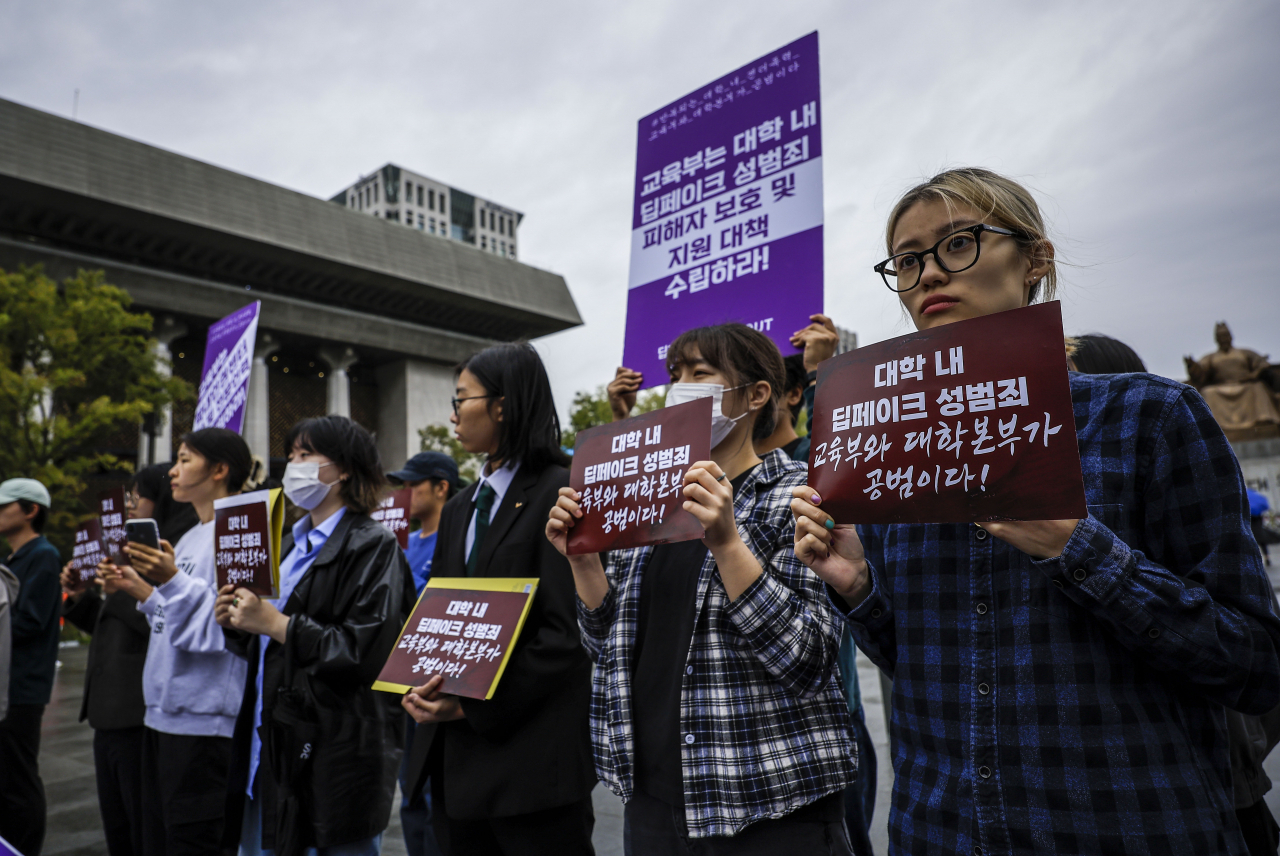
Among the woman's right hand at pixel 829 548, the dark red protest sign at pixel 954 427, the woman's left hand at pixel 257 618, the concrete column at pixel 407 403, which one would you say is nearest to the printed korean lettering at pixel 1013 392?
the dark red protest sign at pixel 954 427

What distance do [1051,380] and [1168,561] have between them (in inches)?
15.2

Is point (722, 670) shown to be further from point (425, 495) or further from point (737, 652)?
point (425, 495)

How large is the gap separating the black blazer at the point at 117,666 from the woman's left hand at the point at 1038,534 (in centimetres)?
389

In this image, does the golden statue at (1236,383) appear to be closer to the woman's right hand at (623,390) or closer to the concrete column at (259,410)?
the woman's right hand at (623,390)

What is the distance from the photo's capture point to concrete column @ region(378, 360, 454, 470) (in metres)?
39.5

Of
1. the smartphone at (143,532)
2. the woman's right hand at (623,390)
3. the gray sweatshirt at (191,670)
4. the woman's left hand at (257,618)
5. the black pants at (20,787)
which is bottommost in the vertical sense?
the black pants at (20,787)

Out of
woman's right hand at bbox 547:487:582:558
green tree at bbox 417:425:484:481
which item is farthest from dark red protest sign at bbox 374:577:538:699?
green tree at bbox 417:425:484:481

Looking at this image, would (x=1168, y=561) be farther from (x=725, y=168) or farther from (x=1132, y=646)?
(x=725, y=168)

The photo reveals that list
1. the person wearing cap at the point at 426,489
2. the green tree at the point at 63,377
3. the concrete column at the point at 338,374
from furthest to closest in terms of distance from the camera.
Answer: the concrete column at the point at 338,374
the green tree at the point at 63,377
the person wearing cap at the point at 426,489

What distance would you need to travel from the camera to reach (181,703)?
3314 millimetres

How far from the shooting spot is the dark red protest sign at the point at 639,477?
1.92 meters

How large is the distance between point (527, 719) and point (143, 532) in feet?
6.63

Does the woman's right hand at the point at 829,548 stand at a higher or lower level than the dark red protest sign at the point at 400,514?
lower

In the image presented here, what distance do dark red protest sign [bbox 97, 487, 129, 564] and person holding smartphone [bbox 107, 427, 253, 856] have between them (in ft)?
1.24
